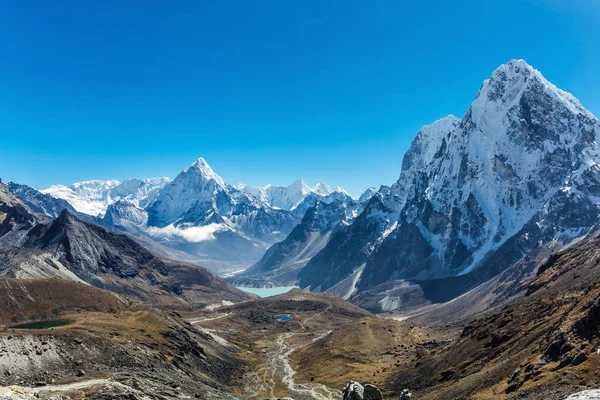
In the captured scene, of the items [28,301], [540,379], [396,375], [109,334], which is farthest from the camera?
[28,301]

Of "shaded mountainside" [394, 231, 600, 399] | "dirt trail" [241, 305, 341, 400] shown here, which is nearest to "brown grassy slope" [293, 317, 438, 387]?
"dirt trail" [241, 305, 341, 400]

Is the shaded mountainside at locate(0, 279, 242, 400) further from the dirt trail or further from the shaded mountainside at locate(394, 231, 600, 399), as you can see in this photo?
the shaded mountainside at locate(394, 231, 600, 399)

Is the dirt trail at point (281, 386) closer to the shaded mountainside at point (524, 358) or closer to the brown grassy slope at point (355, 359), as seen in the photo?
the brown grassy slope at point (355, 359)

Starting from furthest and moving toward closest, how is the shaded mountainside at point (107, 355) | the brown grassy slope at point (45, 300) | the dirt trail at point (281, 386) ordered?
the brown grassy slope at point (45, 300) < the dirt trail at point (281, 386) < the shaded mountainside at point (107, 355)

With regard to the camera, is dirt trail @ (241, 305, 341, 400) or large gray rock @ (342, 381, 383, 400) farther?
dirt trail @ (241, 305, 341, 400)

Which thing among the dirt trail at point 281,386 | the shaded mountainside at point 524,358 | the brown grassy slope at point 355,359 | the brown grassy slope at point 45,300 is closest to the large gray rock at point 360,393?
the shaded mountainside at point 524,358

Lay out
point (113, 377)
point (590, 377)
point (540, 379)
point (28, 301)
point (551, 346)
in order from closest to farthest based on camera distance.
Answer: point (590, 377) → point (540, 379) → point (551, 346) → point (113, 377) → point (28, 301)

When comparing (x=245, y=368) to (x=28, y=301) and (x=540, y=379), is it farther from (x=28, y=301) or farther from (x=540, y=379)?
(x=540, y=379)

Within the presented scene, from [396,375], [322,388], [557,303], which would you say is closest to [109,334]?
[322,388]
